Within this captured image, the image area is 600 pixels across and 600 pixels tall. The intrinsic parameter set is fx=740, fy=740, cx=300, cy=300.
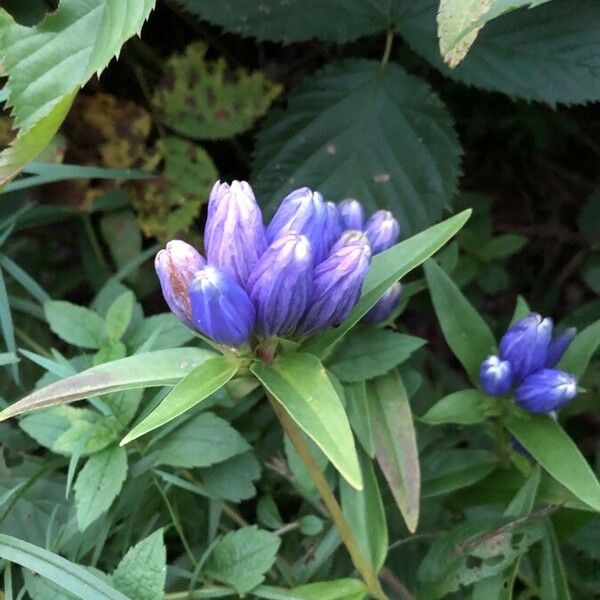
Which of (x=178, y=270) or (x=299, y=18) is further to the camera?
(x=299, y=18)

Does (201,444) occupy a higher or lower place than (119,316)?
lower

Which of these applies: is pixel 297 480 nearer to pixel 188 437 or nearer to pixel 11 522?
pixel 188 437

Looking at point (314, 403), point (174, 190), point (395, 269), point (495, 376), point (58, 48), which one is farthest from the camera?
point (174, 190)

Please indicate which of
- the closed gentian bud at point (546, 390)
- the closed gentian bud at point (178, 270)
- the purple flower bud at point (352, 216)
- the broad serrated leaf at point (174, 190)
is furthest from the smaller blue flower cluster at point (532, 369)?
the broad serrated leaf at point (174, 190)

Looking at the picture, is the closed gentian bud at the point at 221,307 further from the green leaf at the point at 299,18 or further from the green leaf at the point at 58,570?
the green leaf at the point at 299,18

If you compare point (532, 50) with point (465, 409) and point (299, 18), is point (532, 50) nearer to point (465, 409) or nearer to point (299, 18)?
point (299, 18)

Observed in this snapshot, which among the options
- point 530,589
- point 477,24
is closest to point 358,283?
point 477,24

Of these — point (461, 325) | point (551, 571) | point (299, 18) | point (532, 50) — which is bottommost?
point (551, 571)

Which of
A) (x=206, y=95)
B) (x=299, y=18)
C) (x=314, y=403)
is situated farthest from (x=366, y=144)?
(x=314, y=403)

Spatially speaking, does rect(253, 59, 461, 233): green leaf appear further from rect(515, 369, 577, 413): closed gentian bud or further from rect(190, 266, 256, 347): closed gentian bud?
rect(190, 266, 256, 347): closed gentian bud
